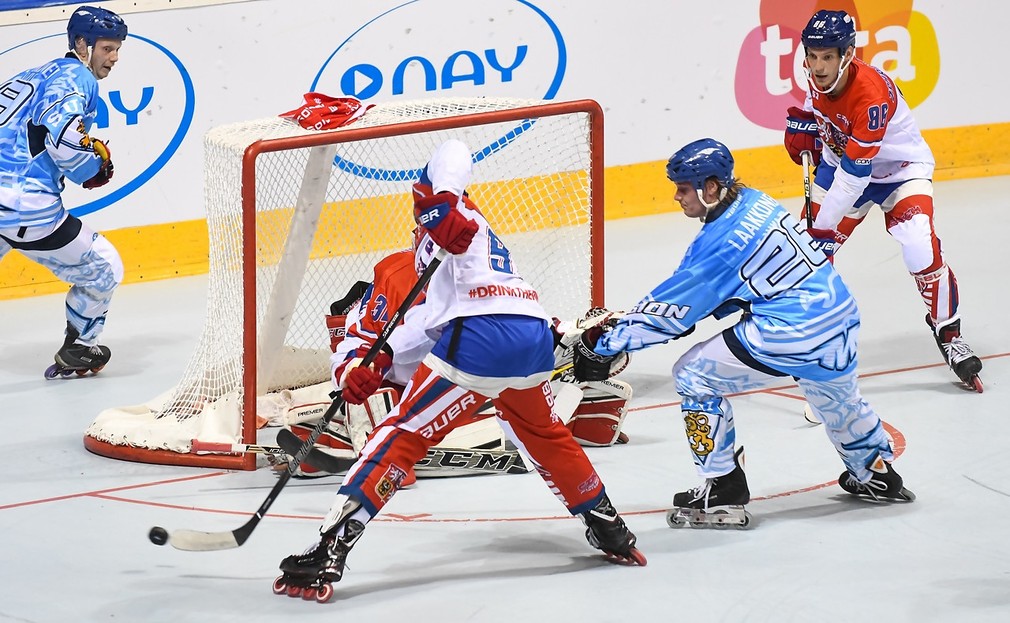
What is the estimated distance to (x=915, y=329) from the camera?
258 inches

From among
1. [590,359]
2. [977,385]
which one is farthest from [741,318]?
[977,385]

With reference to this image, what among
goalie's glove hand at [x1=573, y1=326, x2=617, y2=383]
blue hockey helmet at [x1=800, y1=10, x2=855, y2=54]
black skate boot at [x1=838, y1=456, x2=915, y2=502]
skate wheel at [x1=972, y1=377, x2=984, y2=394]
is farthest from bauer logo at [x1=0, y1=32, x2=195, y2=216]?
black skate boot at [x1=838, y1=456, x2=915, y2=502]

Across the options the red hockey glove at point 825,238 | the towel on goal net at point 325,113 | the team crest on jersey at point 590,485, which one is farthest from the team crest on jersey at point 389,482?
the red hockey glove at point 825,238

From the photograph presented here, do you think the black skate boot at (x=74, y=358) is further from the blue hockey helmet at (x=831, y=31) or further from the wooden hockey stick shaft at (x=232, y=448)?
the blue hockey helmet at (x=831, y=31)

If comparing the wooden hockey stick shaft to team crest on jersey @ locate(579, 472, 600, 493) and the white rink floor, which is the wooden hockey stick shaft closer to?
the white rink floor

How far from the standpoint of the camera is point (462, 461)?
16.1ft

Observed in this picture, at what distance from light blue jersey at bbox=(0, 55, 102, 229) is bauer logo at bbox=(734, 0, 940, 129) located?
4165mm

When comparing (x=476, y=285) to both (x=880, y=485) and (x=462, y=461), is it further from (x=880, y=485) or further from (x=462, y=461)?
(x=880, y=485)

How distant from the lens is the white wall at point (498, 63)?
7.29 m

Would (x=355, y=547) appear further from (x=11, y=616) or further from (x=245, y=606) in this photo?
(x=11, y=616)

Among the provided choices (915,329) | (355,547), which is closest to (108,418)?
(355,547)

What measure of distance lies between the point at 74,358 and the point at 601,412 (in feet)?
7.86

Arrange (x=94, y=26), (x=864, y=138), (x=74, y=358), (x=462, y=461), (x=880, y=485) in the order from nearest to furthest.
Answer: (x=880, y=485) → (x=462, y=461) → (x=864, y=138) → (x=94, y=26) → (x=74, y=358)

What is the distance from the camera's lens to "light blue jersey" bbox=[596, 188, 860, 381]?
412 cm
